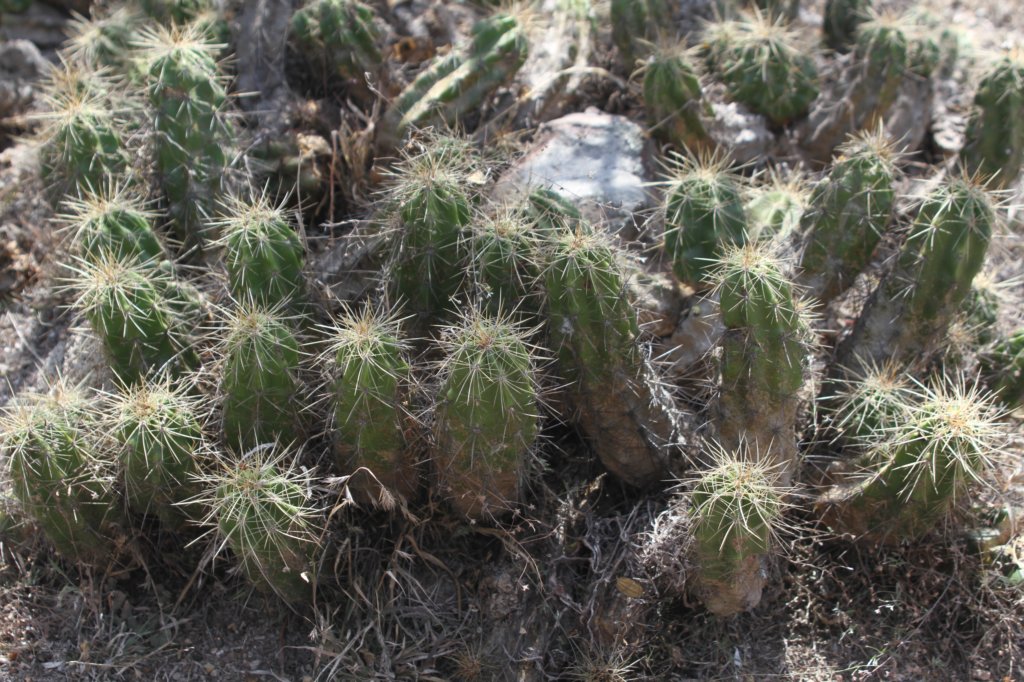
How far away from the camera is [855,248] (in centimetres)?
372

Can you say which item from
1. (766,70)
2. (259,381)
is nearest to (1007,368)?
(766,70)

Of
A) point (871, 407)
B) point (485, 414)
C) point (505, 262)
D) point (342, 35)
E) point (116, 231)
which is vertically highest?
point (342, 35)

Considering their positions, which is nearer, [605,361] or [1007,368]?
Result: [605,361]

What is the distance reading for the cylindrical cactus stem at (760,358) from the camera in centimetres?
310

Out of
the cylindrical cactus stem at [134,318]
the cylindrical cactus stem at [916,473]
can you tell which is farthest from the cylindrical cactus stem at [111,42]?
the cylindrical cactus stem at [916,473]

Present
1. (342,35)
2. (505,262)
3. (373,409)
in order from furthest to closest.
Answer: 1. (342,35)
2. (505,262)
3. (373,409)

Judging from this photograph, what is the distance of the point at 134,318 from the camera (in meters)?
3.37

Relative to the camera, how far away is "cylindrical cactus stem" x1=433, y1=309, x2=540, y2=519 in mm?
2908

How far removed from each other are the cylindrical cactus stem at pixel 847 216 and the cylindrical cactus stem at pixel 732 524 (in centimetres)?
92

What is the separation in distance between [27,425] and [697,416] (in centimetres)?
214

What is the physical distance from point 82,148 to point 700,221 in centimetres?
230

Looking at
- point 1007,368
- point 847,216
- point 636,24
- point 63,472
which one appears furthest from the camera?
point 636,24

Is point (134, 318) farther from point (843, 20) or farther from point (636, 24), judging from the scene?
point (843, 20)

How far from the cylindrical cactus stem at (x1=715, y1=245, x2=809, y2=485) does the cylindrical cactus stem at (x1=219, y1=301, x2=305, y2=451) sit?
1.36m
